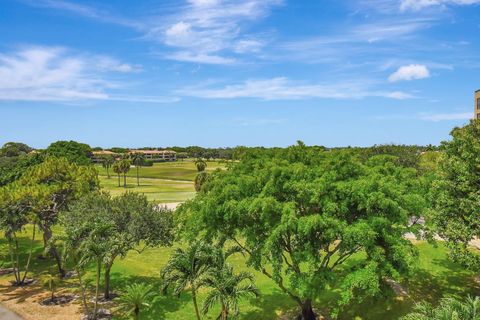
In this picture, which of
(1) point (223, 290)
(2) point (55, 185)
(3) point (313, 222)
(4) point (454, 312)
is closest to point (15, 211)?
(2) point (55, 185)

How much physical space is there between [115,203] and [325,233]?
20.2 metres

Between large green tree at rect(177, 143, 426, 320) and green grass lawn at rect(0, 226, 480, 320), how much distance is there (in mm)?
3706

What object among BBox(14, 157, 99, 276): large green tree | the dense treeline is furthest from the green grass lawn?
BBox(14, 157, 99, 276): large green tree

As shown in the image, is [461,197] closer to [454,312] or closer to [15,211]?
[454,312]

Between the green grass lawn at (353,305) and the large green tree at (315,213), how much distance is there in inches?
146

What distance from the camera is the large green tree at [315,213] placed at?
20359mm

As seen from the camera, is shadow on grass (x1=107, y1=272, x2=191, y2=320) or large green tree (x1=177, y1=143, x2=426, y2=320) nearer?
large green tree (x1=177, y1=143, x2=426, y2=320)

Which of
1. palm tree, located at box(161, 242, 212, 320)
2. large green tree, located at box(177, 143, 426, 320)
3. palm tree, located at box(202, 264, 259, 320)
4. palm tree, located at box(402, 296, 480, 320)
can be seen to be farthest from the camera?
palm tree, located at box(161, 242, 212, 320)

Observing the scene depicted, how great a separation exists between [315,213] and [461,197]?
32.2 feet

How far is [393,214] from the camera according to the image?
69.5 ft

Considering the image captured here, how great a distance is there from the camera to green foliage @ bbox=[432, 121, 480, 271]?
76.2 ft

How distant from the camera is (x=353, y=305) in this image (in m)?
28.7

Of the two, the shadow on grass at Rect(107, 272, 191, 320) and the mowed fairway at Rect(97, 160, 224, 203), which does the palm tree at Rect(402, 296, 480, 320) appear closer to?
the shadow on grass at Rect(107, 272, 191, 320)

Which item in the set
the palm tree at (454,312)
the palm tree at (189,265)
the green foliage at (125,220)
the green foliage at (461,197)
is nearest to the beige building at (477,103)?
the green foliage at (461,197)
